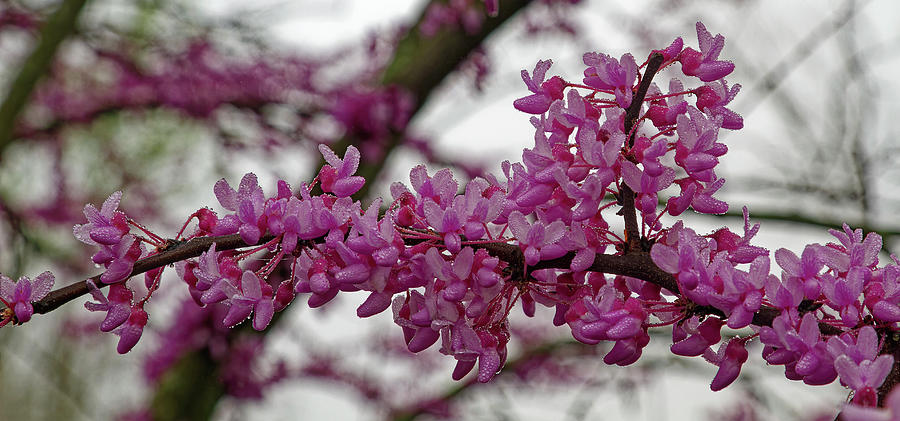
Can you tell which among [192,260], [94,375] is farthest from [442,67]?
[94,375]

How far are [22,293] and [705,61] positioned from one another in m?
0.73

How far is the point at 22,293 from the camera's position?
2.32 ft

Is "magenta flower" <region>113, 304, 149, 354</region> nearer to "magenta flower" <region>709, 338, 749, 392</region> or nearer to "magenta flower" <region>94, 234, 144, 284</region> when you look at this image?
"magenta flower" <region>94, 234, 144, 284</region>

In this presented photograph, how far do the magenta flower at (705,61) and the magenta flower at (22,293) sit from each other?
0.68 metres

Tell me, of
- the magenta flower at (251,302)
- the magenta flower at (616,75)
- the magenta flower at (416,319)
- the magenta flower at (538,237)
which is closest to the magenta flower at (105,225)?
the magenta flower at (251,302)

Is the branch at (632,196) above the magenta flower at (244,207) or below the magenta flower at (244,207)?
above

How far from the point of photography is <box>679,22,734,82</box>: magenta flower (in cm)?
75

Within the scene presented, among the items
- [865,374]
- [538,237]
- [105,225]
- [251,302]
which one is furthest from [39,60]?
[865,374]

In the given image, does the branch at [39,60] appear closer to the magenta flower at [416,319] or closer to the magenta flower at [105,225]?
the magenta flower at [105,225]

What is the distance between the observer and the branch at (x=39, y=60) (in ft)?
8.01

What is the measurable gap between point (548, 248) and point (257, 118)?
2.46 metres

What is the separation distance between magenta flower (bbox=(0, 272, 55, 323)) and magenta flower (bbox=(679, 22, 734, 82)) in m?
0.68

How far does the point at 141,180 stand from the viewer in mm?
4602

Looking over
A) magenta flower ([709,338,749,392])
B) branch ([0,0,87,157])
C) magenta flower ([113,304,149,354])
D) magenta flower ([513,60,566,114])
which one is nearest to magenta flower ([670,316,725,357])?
magenta flower ([709,338,749,392])
